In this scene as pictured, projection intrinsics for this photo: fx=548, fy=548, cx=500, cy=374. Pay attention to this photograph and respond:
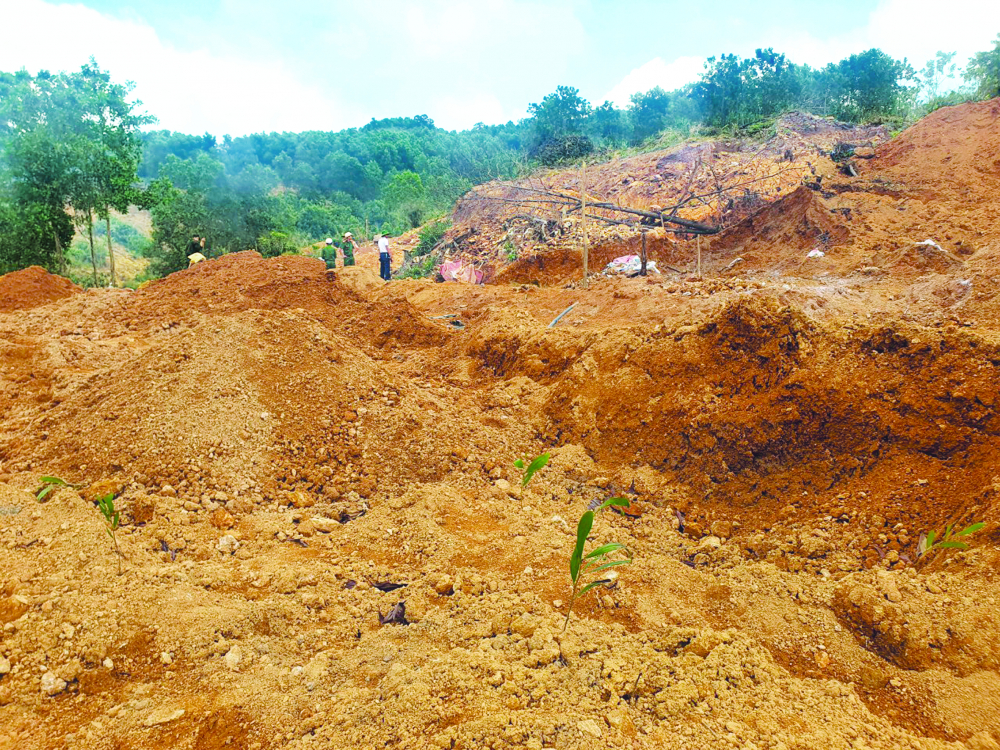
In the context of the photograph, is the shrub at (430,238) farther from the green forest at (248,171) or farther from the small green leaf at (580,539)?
the small green leaf at (580,539)

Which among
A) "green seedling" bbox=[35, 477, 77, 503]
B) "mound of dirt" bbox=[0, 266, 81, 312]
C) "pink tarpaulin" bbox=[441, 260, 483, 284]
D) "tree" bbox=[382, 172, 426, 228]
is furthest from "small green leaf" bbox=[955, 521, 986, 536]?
"tree" bbox=[382, 172, 426, 228]

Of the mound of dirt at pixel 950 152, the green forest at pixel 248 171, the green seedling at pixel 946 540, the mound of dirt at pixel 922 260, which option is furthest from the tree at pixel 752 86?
the green seedling at pixel 946 540

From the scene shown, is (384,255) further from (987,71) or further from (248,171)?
(987,71)

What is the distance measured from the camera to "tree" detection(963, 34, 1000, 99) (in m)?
17.8

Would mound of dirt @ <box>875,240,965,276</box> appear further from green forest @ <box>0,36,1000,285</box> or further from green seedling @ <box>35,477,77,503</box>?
green forest @ <box>0,36,1000,285</box>

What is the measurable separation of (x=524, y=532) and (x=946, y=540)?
7.09 feet

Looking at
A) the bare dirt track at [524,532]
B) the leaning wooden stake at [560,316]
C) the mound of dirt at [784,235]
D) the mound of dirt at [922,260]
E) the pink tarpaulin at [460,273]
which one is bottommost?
the bare dirt track at [524,532]

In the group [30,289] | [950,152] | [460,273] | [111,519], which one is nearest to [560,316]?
[111,519]

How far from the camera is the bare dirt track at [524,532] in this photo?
2.00 metres

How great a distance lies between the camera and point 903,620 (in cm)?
225

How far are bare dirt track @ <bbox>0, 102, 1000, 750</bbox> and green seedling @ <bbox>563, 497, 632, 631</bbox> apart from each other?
0.10m

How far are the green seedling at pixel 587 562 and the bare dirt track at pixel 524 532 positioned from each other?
100 mm

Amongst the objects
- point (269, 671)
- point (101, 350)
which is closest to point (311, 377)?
point (269, 671)

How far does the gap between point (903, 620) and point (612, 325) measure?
4268mm
